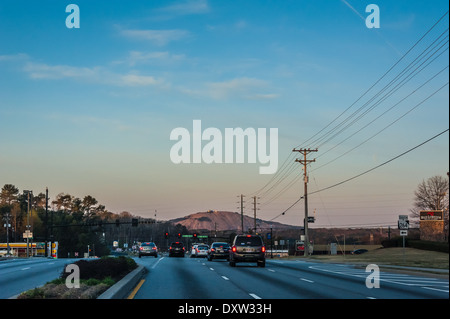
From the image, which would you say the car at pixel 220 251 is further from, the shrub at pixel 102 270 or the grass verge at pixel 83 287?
the grass verge at pixel 83 287

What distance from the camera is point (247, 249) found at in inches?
1487

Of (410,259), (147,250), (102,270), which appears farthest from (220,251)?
(102,270)

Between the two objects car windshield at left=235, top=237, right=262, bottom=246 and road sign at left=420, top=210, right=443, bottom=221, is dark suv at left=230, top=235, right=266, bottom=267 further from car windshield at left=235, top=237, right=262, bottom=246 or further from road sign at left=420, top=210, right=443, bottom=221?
road sign at left=420, top=210, right=443, bottom=221

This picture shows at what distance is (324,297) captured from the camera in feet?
57.2

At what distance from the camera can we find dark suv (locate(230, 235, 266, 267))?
3769cm

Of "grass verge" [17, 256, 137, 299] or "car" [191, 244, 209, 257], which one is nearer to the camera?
"grass verge" [17, 256, 137, 299]

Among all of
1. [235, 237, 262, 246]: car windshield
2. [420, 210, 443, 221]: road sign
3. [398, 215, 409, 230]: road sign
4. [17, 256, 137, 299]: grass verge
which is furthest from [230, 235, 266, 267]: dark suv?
[420, 210, 443, 221]: road sign

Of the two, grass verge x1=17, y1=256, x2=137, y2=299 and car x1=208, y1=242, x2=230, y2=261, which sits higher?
grass verge x1=17, y1=256, x2=137, y2=299

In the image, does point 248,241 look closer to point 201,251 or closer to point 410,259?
point 410,259

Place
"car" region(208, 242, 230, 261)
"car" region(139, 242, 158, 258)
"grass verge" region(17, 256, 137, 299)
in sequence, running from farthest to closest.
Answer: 1. "car" region(139, 242, 158, 258)
2. "car" region(208, 242, 230, 261)
3. "grass verge" region(17, 256, 137, 299)

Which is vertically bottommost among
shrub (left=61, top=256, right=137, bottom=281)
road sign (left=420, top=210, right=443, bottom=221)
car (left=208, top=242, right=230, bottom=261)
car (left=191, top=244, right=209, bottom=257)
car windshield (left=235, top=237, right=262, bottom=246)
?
car (left=191, top=244, right=209, bottom=257)

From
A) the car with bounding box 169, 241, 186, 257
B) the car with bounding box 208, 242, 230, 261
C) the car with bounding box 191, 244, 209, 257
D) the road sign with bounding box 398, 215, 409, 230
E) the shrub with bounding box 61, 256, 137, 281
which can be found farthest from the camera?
the car with bounding box 169, 241, 186, 257
